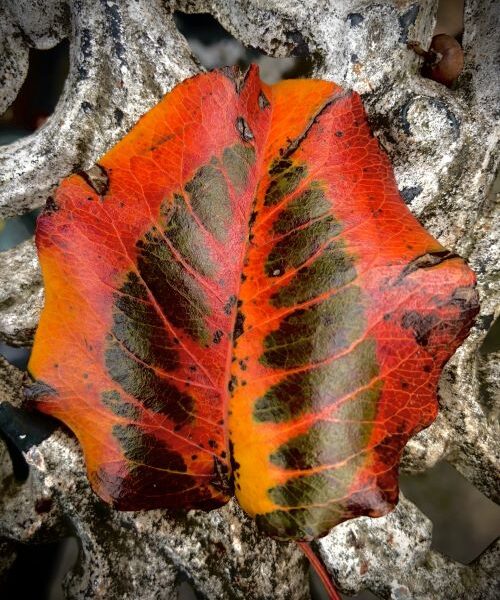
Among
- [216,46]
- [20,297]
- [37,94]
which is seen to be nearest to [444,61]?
[216,46]

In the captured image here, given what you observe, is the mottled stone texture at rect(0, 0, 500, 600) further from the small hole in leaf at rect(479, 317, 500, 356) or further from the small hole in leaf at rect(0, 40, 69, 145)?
the small hole in leaf at rect(0, 40, 69, 145)

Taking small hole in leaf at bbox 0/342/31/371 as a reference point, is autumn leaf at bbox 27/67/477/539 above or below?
above

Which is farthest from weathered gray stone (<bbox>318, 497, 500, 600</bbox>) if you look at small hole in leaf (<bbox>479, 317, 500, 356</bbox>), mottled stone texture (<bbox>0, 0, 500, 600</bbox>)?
small hole in leaf (<bbox>479, 317, 500, 356</bbox>)

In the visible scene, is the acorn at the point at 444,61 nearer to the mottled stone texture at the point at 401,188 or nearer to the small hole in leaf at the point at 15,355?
the mottled stone texture at the point at 401,188

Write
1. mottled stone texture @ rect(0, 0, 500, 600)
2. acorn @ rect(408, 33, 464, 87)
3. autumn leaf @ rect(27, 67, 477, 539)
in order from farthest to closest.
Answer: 1. acorn @ rect(408, 33, 464, 87)
2. mottled stone texture @ rect(0, 0, 500, 600)
3. autumn leaf @ rect(27, 67, 477, 539)

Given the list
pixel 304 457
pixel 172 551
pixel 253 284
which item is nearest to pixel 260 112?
pixel 253 284

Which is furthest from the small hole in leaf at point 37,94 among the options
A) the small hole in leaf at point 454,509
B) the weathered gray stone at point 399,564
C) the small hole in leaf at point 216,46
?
the small hole in leaf at point 454,509
